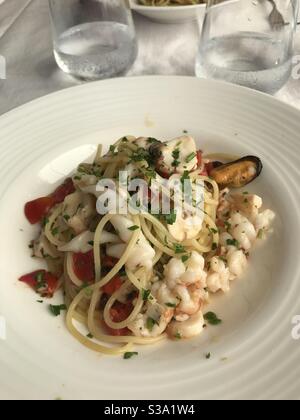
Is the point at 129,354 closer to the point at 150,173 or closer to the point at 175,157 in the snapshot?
the point at 150,173

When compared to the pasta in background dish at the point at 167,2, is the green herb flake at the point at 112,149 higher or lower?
lower

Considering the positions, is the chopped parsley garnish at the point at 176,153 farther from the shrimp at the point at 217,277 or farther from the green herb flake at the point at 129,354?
the green herb flake at the point at 129,354

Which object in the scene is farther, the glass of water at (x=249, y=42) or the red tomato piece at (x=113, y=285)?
the glass of water at (x=249, y=42)

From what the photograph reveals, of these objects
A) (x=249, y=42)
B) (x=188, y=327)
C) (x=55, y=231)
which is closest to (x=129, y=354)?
(x=188, y=327)

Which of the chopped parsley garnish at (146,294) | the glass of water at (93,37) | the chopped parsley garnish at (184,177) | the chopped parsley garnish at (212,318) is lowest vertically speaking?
the chopped parsley garnish at (212,318)

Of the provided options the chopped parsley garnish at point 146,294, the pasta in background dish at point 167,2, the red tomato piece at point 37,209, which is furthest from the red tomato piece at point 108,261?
the pasta in background dish at point 167,2

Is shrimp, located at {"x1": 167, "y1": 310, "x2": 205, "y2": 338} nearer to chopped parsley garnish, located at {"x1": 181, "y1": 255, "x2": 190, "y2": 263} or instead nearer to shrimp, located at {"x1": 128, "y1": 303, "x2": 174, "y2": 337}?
shrimp, located at {"x1": 128, "y1": 303, "x2": 174, "y2": 337}

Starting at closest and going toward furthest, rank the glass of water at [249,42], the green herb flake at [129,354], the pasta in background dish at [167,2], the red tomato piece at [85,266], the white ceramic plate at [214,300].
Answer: the white ceramic plate at [214,300] < the green herb flake at [129,354] < the red tomato piece at [85,266] < the glass of water at [249,42] < the pasta in background dish at [167,2]
